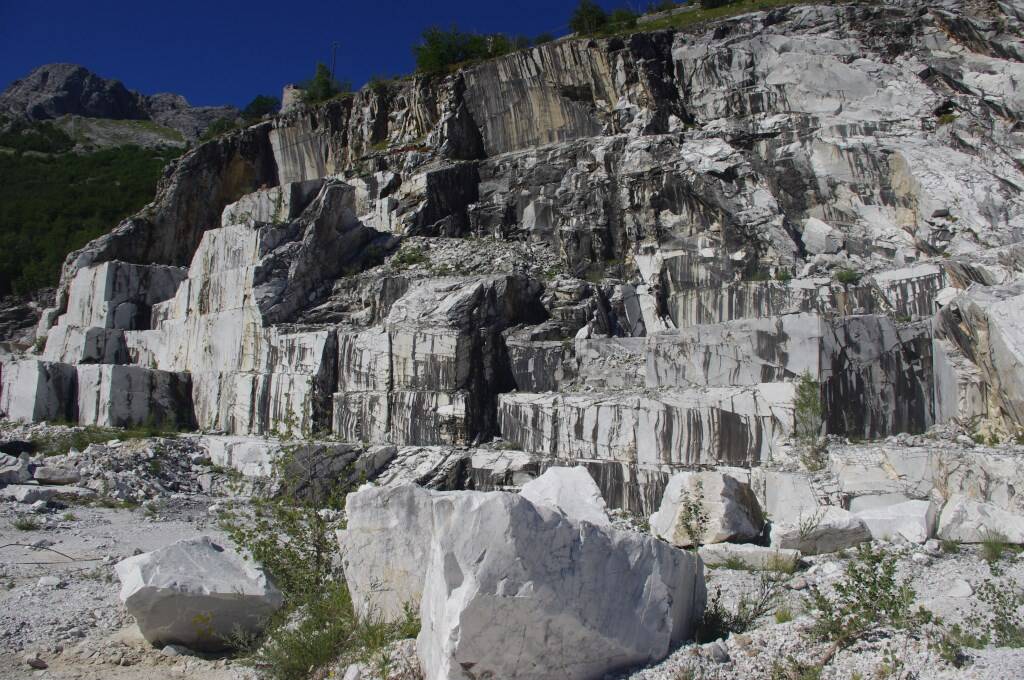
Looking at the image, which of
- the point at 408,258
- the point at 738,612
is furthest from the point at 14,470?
the point at 738,612

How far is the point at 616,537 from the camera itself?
177 inches

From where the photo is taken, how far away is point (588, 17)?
25234 mm

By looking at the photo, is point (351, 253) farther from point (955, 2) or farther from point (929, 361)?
point (955, 2)

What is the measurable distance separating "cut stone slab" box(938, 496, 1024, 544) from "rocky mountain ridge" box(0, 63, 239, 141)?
59934mm

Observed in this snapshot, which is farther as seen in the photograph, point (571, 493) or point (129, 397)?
point (129, 397)

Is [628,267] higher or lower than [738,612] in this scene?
higher

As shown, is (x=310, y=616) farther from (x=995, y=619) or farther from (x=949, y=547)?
(x=949, y=547)

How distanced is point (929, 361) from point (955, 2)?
11758 millimetres

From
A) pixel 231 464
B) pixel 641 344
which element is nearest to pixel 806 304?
pixel 641 344

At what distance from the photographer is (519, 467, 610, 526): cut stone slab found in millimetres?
5801

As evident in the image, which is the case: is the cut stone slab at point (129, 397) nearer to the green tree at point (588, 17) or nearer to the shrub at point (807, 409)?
the shrub at point (807, 409)

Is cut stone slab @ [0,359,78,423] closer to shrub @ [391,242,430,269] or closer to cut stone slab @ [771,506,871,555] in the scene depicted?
shrub @ [391,242,430,269]

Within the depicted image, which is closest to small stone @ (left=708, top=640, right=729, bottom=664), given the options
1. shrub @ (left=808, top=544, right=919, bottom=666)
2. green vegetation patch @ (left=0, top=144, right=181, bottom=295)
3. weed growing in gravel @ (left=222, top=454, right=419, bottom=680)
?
shrub @ (left=808, top=544, right=919, bottom=666)

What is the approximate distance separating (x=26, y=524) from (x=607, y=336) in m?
8.83
